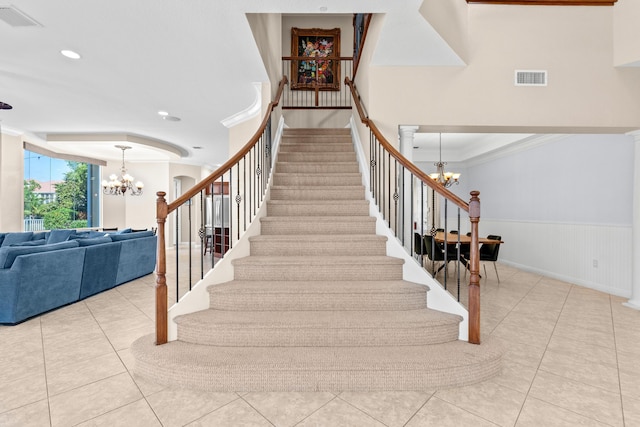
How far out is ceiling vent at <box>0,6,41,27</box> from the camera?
2688 mm

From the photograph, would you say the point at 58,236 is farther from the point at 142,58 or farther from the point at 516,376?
the point at 516,376

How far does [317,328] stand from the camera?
229 centimetres

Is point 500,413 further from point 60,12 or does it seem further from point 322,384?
point 60,12

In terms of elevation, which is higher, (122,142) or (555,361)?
(122,142)

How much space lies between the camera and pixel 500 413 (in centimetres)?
181

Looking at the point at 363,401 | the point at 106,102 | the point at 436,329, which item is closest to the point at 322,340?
the point at 363,401

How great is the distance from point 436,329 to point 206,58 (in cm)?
383

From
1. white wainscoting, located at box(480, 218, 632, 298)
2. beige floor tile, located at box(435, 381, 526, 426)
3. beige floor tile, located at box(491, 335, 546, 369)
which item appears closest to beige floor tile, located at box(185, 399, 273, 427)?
beige floor tile, located at box(435, 381, 526, 426)

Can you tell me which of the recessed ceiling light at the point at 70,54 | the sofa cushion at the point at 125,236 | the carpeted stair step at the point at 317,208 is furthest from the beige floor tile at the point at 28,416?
the sofa cushion at the point at 125,236

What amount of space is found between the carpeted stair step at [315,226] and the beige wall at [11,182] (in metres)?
6.62

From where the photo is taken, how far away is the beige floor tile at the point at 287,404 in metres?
1.75

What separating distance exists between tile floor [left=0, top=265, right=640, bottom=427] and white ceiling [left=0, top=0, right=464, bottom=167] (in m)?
3.03

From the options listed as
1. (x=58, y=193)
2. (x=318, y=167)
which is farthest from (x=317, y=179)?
(x=58, y=193)

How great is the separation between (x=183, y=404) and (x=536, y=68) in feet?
16.1
